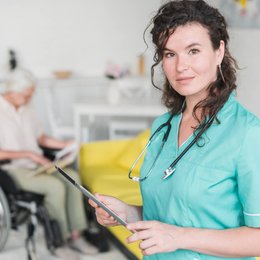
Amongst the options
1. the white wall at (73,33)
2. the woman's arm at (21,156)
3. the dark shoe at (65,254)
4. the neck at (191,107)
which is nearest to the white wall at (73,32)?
the white wall at (73,33)

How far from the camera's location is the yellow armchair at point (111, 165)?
3.06m

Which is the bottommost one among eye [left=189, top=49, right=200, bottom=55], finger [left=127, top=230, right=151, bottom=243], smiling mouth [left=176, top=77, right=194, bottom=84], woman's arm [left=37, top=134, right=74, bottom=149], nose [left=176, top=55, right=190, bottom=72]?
woman's arm [left=37, top=134, right=74, bottom=149]

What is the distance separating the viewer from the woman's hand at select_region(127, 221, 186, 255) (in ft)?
3.20

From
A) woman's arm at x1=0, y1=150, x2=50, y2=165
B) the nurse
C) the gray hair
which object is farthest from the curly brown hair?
the gray hair

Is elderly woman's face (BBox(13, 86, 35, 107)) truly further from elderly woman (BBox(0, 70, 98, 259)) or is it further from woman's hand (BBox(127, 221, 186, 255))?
woman's hand (BBox(127, 221, 186, 255))

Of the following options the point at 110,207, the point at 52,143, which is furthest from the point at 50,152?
the point at 110,207

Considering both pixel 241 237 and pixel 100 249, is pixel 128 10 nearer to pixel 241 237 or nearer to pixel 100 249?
pixel 100 249

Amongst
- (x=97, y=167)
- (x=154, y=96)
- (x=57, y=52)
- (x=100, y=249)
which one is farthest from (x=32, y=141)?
(x=57, y=52)

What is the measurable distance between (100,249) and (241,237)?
205 cm

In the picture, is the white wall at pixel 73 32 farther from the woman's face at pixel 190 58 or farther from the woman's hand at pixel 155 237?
the woman's hand at pixel 155 237

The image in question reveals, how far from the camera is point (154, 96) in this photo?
15.6ft

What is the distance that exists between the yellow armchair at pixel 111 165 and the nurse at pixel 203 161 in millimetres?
1722

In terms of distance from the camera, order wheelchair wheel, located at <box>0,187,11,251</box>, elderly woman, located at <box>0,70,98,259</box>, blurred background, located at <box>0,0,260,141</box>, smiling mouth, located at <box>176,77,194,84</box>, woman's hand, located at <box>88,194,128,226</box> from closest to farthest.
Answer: smiling mouth, located at <box>176,77,194,84</box> → woman's hand, located at <box>88,194,128,226</box> → wheelchair wheel, located at <box>0,187,11,251</box> → elderly woman, located at <box>0,70,98,259</box> → blurred background, located at <box>0,0,260,141</box>

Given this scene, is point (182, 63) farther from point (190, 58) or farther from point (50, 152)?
point (50, 152)
